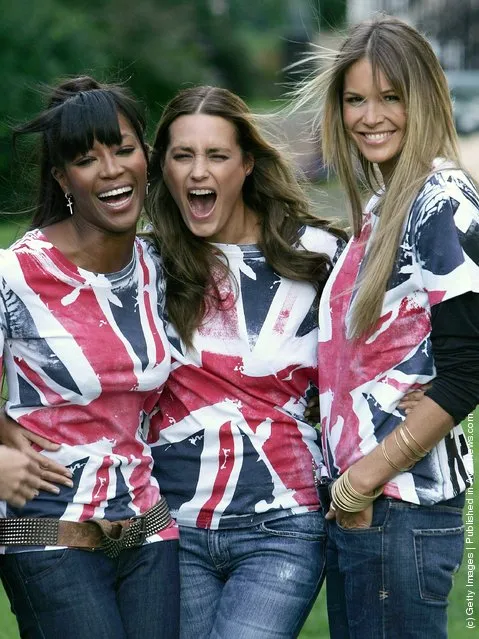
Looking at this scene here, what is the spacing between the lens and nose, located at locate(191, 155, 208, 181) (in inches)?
161

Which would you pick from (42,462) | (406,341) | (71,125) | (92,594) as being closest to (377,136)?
(406,341)

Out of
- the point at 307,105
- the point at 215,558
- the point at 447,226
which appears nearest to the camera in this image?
the point at 447,226

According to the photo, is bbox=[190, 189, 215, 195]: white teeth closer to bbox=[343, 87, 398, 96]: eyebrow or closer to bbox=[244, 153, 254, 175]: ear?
bbox=[244, 153, 254, 175]: ear

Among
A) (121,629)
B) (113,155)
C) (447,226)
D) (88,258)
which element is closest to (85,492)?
(121,629)

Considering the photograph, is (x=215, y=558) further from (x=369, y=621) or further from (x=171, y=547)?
(x=369, y=621)

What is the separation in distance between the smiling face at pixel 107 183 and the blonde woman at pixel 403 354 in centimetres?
71

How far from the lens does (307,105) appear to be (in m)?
4.25

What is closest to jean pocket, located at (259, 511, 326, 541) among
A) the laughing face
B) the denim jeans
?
the denim jeans

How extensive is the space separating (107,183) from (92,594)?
127 centimetres

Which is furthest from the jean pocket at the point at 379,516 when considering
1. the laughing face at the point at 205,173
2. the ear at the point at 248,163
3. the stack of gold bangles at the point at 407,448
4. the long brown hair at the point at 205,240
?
the ear at the point at 248,163

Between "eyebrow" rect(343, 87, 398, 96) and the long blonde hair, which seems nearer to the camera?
the long blonde hair

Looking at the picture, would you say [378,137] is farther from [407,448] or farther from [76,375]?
[76,375]

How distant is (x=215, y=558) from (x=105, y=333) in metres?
0.83

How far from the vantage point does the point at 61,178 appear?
3.87 metres
